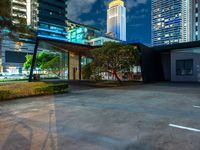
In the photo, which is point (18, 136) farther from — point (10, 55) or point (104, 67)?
point (10, 55)

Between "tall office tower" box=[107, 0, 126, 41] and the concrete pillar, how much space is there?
480 ft

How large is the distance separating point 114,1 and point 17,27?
18186 centimetres

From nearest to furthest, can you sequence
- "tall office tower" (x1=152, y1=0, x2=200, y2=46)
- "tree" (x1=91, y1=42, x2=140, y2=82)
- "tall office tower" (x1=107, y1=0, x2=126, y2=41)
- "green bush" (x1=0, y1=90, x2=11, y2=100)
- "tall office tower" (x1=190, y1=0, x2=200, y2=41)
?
"green bush" (x1=0, y1=90, x2=11, y2=100), "tree" (x1=91, y1=42, x2=140, y2=82), "tall office tower" (x1=190, y1=0, x2=200, y2=41), "tall office tower" (x1=152, y1=0, x2=200, y2=46), "tall office tower" (x1=107, y1=0, x2=126, y2=41)

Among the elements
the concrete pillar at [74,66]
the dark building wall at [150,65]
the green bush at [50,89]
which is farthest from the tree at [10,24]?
the concrete pillar at [74,66]

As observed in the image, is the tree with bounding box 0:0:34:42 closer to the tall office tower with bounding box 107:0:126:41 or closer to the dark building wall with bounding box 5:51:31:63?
the dark building wall with bounding box 5:51:31:63

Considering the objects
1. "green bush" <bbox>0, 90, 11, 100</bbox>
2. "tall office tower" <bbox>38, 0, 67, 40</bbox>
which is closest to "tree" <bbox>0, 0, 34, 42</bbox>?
"green bush" <bbox>0, 90, 11, 100</bbox>

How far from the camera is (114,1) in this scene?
183500 mm

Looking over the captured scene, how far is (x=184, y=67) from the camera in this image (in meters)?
28.7

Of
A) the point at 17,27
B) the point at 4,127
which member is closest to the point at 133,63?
the point at 17,27

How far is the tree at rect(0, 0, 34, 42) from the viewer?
13155 millimetres

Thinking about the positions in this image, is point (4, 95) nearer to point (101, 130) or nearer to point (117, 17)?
point (101, 130)

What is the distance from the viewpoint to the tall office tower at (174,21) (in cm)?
7762

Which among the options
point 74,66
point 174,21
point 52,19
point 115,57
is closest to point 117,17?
point 52,19

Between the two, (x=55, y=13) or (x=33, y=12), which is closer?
(x=33, y=12)
